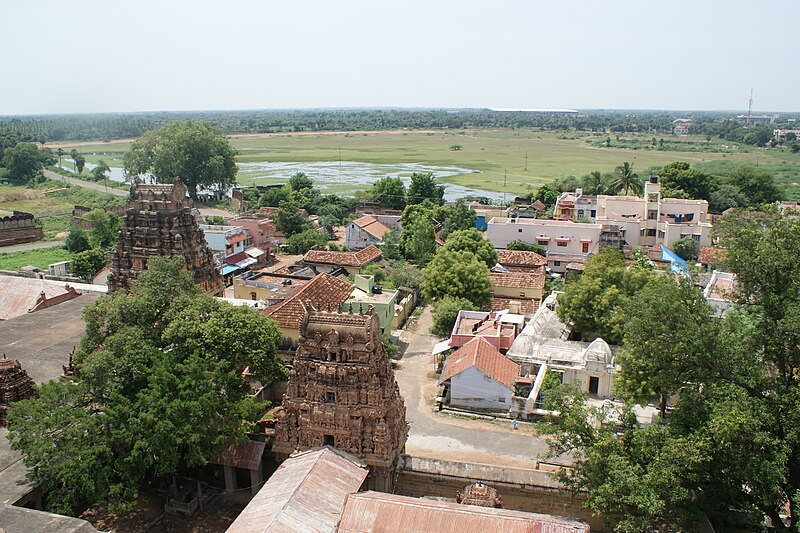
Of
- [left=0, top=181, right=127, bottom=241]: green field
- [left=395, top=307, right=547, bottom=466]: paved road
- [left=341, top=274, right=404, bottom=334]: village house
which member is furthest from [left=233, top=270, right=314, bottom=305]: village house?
[left=0, top=181, right=127, bottom=241]: green field

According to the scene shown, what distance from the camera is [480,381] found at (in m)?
25.8

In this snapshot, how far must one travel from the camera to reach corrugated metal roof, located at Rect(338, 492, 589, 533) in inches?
563

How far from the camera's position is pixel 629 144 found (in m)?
159

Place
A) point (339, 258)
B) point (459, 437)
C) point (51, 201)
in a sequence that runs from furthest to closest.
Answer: point (51, 201) → point (339, 258) → point (459, 437)

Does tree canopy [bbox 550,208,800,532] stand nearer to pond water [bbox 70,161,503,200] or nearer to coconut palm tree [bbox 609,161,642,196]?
coconut palm tree [bbox 609,161,642,196]

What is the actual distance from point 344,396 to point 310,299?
431 inches

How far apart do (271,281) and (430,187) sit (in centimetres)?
3934

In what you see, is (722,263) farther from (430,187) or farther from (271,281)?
(430,187)

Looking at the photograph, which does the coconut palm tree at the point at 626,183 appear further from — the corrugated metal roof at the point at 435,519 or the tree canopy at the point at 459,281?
the corrugated metal roof at the point at 435,519

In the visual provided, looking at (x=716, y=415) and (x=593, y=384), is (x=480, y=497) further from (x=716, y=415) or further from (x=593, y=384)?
(x=593, y=384)

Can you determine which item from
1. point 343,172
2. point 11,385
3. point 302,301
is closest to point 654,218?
point 302,301

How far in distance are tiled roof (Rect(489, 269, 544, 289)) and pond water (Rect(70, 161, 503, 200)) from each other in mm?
48295

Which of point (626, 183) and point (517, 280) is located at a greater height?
point (626, 183)

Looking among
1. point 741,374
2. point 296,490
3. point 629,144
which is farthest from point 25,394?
point 629,144
